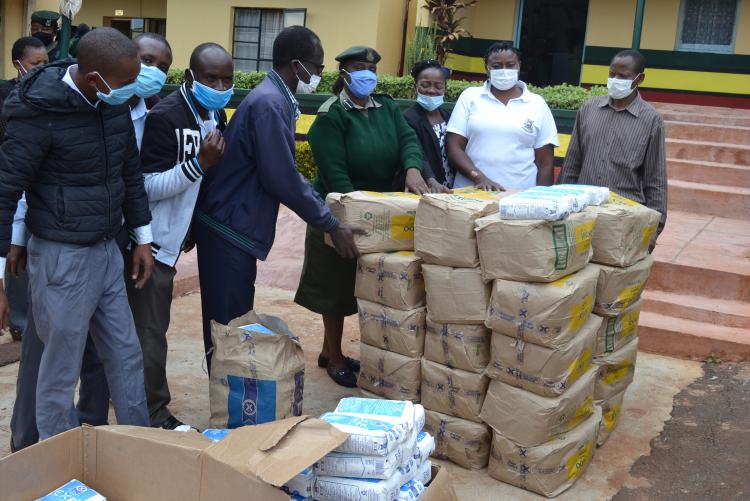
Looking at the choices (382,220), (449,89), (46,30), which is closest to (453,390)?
(382,220)

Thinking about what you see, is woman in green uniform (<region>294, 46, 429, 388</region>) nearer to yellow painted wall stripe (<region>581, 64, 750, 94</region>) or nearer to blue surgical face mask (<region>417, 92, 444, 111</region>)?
blue surgical face mask (<region>417, 92, 444, 111</region>)

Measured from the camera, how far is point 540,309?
3594 mm

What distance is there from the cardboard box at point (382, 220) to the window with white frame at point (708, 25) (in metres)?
9.56

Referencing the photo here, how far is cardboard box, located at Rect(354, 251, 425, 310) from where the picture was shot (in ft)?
13.2

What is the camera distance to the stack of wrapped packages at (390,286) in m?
4.06

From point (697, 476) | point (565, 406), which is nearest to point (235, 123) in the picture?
point (565, 406)

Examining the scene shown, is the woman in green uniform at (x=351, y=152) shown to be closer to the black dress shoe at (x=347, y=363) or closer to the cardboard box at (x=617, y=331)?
the black dress shoe at (x=347, y=363)

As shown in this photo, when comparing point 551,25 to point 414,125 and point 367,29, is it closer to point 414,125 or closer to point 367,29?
point 367,29

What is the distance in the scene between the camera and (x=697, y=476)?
4086mm

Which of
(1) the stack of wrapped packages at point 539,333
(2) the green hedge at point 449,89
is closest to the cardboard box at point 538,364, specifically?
(1) the stack of wrapped packages at point 539,333

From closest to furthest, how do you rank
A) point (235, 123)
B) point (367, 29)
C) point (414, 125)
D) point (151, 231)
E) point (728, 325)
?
point (151, 231) → point (235, 123) → point (414, 125) → point (728, 325) → point (367, 29)

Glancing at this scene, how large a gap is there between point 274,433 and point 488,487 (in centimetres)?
146

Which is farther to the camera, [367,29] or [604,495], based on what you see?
[367,29]

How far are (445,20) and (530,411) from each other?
973 centimetres
